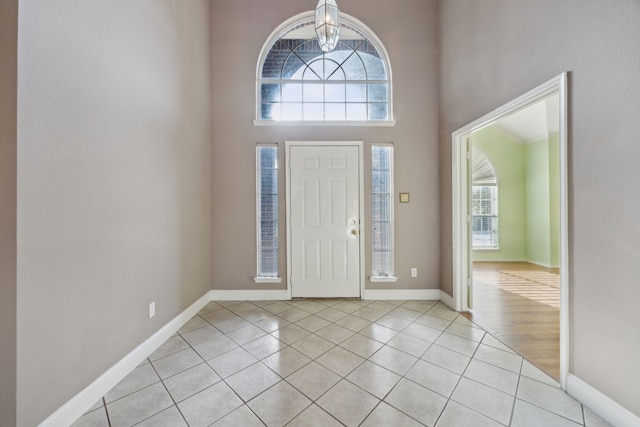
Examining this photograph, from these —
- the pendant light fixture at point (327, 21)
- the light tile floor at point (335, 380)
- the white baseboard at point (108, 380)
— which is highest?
the pendant light fixture at point (327, 21)

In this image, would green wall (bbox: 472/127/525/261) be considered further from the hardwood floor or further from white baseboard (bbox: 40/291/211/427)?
white baseboard (bbox: 40/291/211/427)

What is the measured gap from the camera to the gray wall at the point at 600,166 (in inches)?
50.8

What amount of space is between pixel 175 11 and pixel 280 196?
2.19 metres

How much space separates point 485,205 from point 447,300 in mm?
4040

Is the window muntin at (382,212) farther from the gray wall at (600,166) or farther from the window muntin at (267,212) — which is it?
the gray wall at (600,166)

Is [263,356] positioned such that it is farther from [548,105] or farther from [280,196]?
[548,105]

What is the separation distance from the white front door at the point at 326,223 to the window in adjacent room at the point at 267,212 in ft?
0.77

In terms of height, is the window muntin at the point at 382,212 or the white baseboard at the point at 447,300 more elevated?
the window muntin at the point at 382,212

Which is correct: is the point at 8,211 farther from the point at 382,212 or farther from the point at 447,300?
the point at 447,300

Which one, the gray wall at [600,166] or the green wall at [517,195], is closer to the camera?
the gray wall at [600,166]

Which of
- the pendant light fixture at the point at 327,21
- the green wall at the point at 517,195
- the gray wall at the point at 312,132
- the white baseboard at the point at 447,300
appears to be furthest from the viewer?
the green wall at the point at 517,195

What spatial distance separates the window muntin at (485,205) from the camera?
590cm

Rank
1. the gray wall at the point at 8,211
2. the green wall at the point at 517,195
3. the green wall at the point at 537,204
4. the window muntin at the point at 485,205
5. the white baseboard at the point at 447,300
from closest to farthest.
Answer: the gray wall at the point at 8,211, the white baseboard at the point at 447,300, the green wall at the point at 537,204, the green wall at the point at 517,195, the window muntin at the point at 485,205

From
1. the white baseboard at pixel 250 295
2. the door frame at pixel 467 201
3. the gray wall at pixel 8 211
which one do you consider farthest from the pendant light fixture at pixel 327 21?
the white baseboard at pixel 250 295
